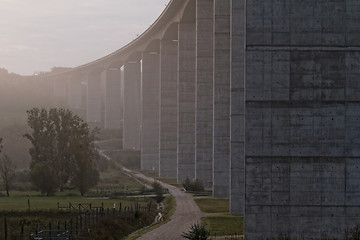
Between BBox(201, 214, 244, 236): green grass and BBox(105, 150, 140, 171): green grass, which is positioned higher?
BBox(105, 150, 140, 171): green grass

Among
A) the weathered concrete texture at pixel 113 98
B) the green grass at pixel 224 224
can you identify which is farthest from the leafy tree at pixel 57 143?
the weathered concrete texture at pixel 113 98

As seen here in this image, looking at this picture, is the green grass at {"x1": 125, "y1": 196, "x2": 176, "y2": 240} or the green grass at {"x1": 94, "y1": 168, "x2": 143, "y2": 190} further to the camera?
the green grass at {"x1": 94, "y1": 168, "x2": 143, "y2": 190}

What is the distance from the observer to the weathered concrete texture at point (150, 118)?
119m

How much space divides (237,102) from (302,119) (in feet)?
58.0

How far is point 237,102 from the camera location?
56812mm

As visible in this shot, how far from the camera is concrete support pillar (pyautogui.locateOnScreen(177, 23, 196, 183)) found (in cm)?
8856

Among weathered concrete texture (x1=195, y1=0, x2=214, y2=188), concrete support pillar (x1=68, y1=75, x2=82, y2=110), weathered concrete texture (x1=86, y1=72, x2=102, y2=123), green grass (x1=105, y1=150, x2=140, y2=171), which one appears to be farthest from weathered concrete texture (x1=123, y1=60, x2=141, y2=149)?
weathered concrete texture (x1=195, y1=0, x2=214, y2=188)

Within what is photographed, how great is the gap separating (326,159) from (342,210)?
9.21 ft

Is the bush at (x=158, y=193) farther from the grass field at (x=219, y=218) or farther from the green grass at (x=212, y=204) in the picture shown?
the green grass at (x=212, y=204)

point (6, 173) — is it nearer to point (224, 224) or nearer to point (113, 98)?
point (224, 224)

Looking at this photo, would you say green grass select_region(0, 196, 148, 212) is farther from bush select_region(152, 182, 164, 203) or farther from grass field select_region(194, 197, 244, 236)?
grass field select_region(194, 197, 244, 236)

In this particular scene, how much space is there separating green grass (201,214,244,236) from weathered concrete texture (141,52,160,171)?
213 ft

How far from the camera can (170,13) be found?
92188 mm

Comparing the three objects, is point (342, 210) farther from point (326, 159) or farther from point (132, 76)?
point (132, 76)
